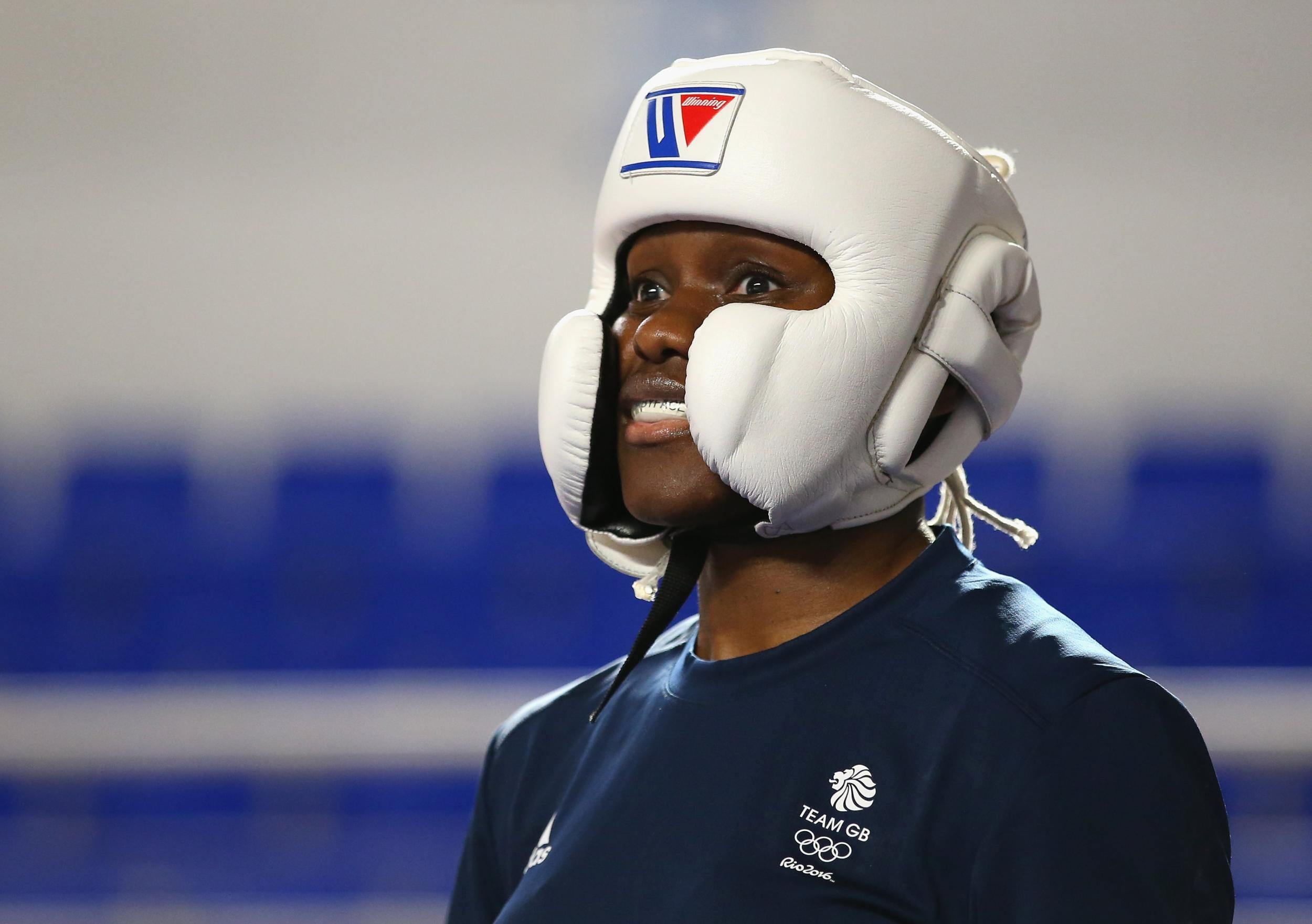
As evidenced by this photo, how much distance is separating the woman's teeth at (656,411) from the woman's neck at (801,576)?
0.13 meters

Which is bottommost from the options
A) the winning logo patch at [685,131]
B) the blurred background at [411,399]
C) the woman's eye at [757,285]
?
the blurred background at [411,399]

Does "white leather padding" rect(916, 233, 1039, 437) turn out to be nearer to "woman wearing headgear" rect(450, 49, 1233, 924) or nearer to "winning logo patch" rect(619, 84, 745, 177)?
"woman wearing headgear" rect(450, 49, 1233, 924)

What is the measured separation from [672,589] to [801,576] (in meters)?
0.14

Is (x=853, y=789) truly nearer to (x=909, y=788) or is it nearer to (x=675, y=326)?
(x=909, y=788)

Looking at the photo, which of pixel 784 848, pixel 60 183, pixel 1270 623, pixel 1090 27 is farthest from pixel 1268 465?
pixel 60 183

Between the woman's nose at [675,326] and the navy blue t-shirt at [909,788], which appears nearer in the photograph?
the navy blue t-shirt at [909,788]

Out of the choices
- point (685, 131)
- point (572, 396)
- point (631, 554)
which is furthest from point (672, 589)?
point (685, 131)

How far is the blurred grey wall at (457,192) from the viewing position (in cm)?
354

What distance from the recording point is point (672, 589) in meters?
1.19

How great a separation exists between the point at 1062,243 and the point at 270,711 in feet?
8.22

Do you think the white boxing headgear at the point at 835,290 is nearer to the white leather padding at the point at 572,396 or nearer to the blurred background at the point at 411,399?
the white leather padding at the point at 572,396

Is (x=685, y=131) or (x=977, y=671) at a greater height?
(x=685, y=131)

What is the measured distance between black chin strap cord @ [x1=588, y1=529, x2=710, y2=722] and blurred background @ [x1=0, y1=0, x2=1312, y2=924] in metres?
1.97

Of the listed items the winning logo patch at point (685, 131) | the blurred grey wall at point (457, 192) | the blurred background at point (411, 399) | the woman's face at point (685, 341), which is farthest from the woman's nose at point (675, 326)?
the blurred grey wall at point (457, 192)
